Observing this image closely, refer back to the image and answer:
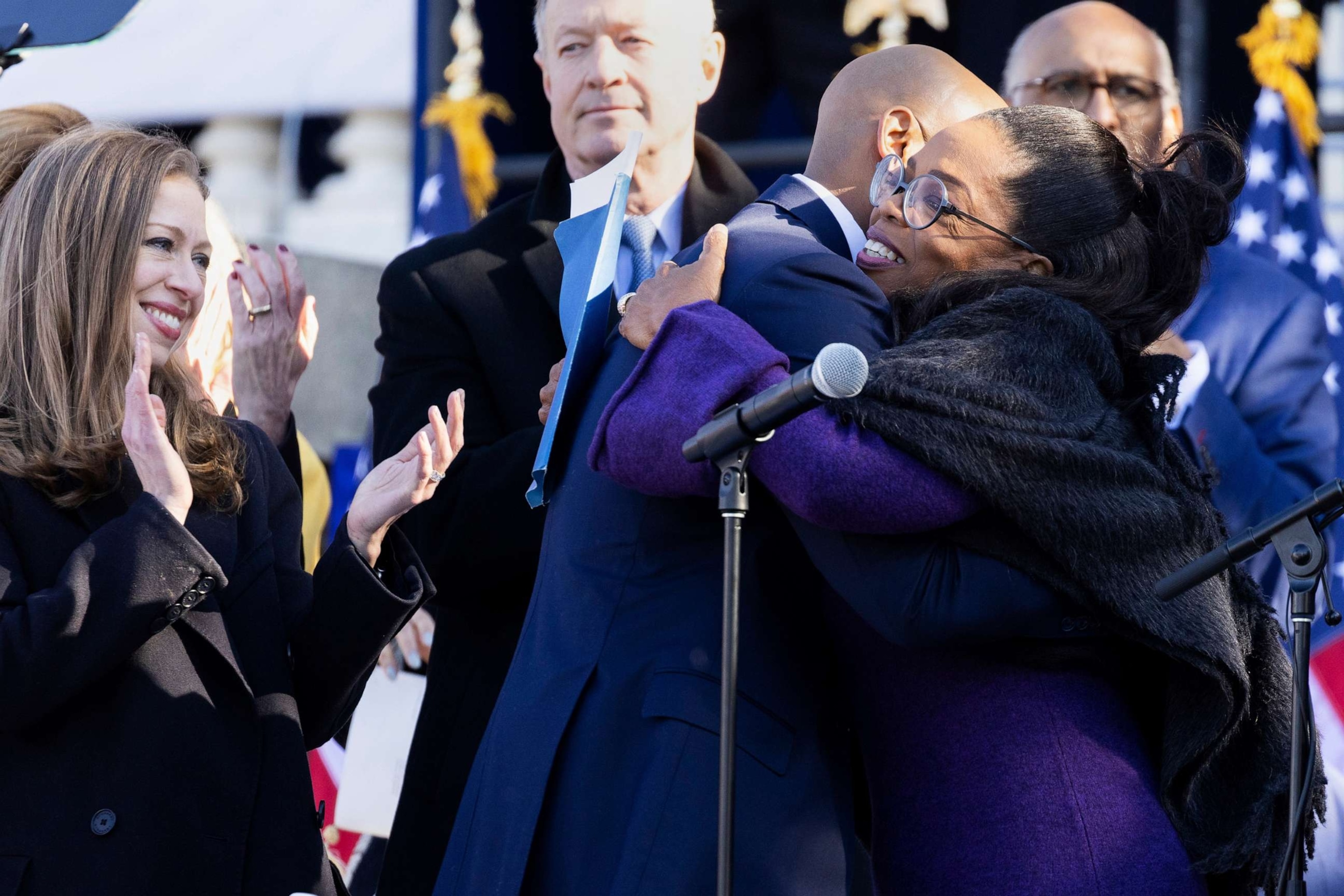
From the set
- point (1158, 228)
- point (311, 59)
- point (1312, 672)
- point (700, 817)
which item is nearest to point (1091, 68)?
point (1312, 672)

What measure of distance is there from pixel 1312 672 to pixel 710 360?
114 inches

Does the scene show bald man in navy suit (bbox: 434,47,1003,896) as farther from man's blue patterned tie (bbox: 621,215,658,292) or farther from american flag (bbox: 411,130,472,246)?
american flag (bbox: 411,130,472,246)

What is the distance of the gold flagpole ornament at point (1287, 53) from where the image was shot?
15.9ft

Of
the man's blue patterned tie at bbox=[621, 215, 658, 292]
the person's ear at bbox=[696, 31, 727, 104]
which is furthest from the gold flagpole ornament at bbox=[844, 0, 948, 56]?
the man's blue patterned tie at bbox=[621, 215, 658, 292]

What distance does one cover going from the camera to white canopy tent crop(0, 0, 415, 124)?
6.20m

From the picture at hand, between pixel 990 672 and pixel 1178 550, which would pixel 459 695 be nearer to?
pixel 990 672

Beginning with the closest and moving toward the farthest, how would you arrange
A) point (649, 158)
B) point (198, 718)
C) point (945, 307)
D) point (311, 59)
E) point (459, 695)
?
point (945, 307) < point (198, 718) < point (459, 695) < point (649, 158) < point (311, 59)

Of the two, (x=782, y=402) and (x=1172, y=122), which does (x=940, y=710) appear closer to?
(x=782, y=402)

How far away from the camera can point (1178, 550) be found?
1951mm

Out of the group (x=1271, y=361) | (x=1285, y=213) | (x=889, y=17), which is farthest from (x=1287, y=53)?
(x=1271, y=361)

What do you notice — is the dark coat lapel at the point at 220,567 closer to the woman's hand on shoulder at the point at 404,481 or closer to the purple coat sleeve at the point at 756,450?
the woman's hand on shoulder at the point at 404,481

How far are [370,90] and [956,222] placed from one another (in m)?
4.44

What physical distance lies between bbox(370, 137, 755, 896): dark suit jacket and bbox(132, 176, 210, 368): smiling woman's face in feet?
1.71

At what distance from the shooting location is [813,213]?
7.34 feet
